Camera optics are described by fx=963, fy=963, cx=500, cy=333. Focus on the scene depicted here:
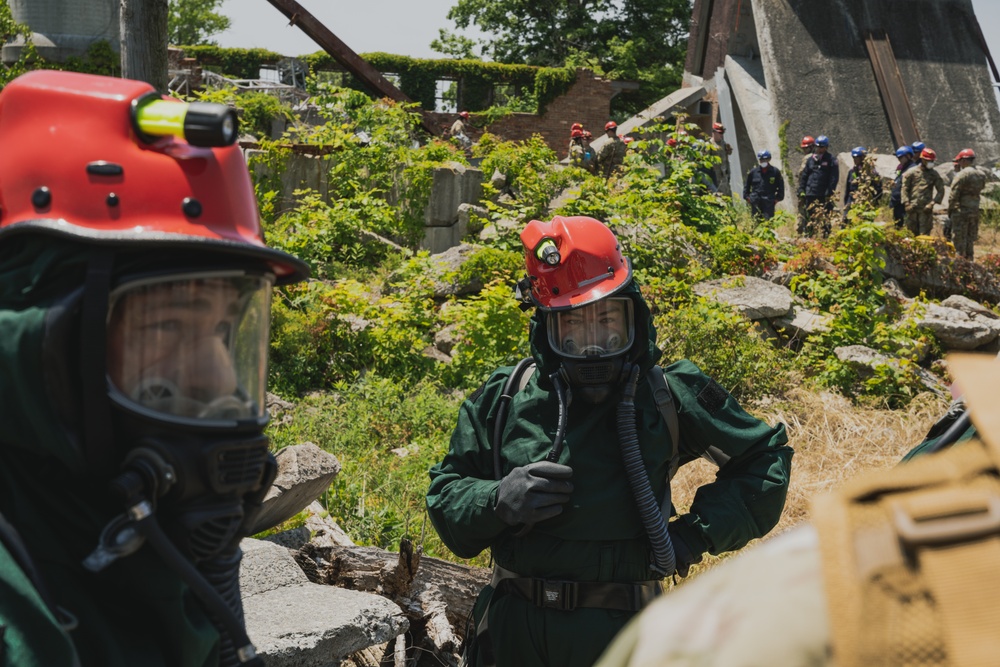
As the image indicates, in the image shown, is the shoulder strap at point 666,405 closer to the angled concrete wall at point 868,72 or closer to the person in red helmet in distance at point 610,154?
the person in red helmet in distance at point 610,154

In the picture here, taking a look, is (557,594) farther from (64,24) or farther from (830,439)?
(64,24)

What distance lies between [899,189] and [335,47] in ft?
48.5

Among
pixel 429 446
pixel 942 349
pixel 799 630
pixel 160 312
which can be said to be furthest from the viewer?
pixel 942 349

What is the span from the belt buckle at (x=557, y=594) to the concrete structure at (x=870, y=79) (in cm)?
1440

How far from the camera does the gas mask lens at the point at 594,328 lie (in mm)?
3150

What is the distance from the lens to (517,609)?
3.07m

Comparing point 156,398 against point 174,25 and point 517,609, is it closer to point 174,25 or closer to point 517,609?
point 517,609

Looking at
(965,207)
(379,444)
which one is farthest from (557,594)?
(965,207)

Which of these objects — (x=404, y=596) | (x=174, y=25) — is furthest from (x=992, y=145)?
(x=174, y=25)

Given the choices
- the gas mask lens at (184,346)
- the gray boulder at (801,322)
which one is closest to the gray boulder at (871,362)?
the gray boulder at (801,322)

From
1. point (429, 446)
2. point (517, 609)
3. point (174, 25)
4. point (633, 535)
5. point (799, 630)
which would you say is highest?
point (174, 25)

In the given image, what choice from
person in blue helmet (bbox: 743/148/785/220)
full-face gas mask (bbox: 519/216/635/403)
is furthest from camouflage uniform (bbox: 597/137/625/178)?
full-face gas mask (bbox: 519/216/635/403)

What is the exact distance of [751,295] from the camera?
9.12 m

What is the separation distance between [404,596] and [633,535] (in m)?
1.60
